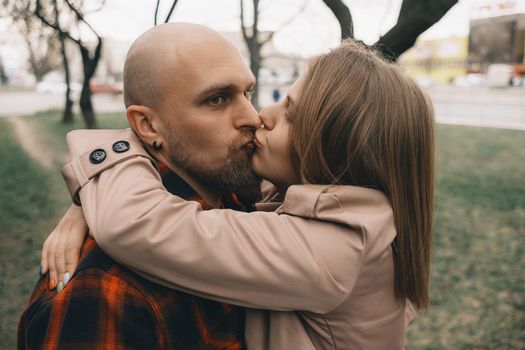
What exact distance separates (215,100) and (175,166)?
0.32 meters

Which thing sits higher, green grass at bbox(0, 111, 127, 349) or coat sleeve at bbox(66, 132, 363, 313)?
coat sleeve at bbox(66, 132, 363, 313)

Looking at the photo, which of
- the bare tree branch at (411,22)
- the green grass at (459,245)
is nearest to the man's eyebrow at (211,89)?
the bare tree branch at (411,22)

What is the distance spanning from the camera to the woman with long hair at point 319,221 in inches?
55.5

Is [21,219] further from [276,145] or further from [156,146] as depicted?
[276,145]

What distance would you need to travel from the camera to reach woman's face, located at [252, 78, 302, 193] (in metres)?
1.89

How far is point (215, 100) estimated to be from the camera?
1902mm

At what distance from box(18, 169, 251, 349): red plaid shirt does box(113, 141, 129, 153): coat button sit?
37cm

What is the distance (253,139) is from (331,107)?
416 millimetres

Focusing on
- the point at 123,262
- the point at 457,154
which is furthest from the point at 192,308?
the point at 457,154

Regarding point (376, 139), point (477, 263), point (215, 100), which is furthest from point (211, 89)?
point (477, 263)

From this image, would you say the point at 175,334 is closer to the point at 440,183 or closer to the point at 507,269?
the point at 507,269

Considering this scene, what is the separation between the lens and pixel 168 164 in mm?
1914

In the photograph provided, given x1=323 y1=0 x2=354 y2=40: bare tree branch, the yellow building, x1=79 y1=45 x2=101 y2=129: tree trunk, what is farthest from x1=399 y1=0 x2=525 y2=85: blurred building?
x1=323 y1=0 x2=354 y2=40: bare tree branch

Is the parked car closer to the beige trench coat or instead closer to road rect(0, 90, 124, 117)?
road rect(0, 90, 124, 117)
